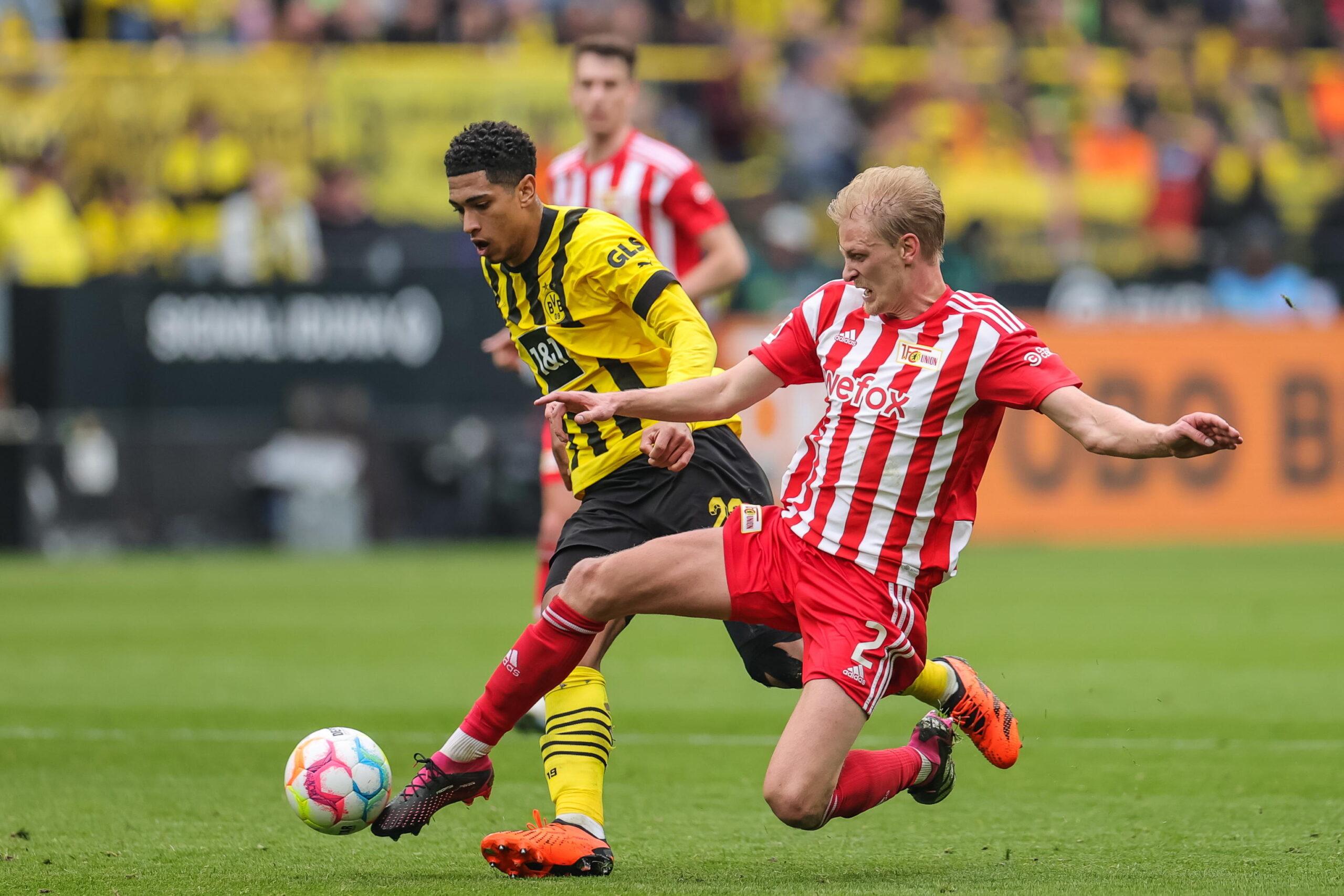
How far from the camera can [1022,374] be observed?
4754 mm

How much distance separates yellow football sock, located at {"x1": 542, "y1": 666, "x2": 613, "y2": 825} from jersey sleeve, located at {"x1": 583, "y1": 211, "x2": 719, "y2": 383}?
89 cm

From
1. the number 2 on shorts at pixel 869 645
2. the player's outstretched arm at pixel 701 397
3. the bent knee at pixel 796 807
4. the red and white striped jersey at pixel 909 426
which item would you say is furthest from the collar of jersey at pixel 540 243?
the bent knee at pixel 796 807

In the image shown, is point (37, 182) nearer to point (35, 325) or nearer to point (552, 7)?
point (35, 325)

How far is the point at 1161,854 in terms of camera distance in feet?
16.7

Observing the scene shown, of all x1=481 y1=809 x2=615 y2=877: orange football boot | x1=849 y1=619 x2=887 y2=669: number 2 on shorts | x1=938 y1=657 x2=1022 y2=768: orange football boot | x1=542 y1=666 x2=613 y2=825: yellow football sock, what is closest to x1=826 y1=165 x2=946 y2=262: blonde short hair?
x1=849 y1=619 x2=887 y2=669: number 2 on shorts

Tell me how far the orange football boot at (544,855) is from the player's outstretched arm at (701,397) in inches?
43.1

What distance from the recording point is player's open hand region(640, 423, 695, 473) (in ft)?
16.3

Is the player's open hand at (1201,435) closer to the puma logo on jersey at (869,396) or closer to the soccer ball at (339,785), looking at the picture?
the puma logo on jersey at (869,396)

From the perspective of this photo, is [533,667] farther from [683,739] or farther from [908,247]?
[683,739]

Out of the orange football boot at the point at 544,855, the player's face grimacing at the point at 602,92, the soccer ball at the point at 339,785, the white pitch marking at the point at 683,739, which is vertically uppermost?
the player's face grimacing at the point at 602,92

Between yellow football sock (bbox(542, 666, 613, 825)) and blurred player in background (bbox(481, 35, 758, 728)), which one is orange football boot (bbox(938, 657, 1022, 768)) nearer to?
yellow football sock (bbox(542, 666, 613, 825))

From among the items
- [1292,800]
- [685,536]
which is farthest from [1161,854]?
[685,536]

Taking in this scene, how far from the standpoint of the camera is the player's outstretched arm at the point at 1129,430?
421cm

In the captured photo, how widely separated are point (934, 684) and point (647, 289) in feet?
4.61
